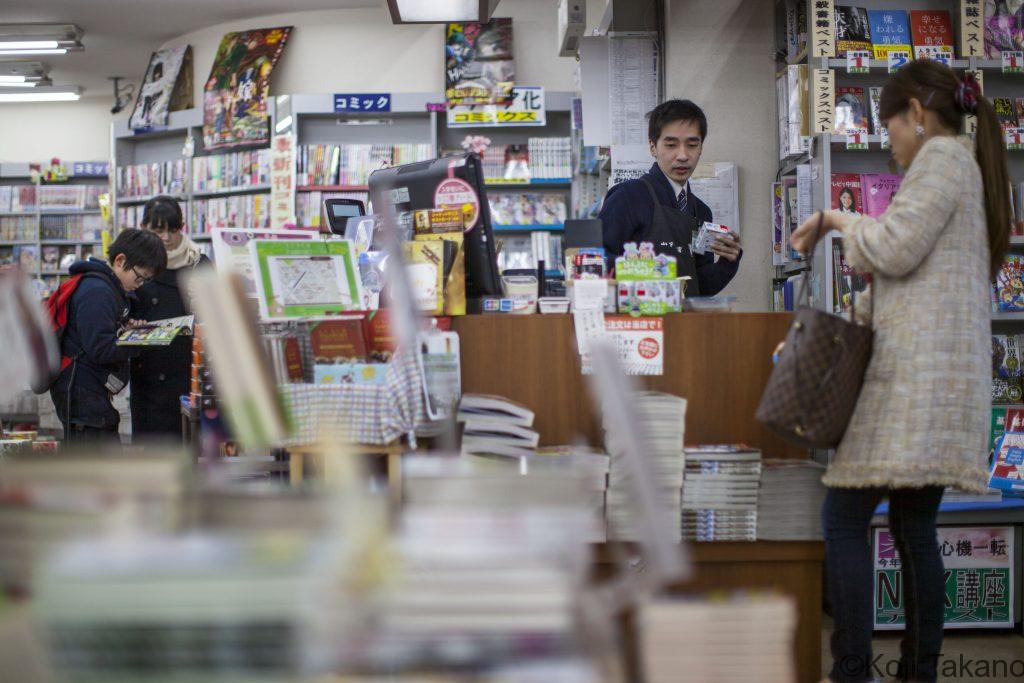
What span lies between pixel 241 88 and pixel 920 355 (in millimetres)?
7219

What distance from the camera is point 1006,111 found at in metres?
4.22

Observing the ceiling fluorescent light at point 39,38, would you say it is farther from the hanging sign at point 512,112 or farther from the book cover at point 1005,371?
the book cover at point 1005,371

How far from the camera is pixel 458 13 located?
463cm

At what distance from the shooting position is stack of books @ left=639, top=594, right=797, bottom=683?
1.07 metres

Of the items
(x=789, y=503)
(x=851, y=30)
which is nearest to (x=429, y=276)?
(x=789, y=503)

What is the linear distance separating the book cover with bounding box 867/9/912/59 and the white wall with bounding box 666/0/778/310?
479 millimetres

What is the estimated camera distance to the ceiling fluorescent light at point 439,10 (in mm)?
4473

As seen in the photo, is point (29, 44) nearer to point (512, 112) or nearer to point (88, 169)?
point (88, 169)

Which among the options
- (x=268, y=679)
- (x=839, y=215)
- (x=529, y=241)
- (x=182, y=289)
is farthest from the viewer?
(x=529, y=241)

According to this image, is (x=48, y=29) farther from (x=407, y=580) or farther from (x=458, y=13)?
(x=407, y=580)

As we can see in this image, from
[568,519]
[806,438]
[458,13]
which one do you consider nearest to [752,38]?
[458,13]

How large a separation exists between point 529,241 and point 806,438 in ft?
18.4

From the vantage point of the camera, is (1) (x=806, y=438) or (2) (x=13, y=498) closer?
(2) (x=13, y=498)

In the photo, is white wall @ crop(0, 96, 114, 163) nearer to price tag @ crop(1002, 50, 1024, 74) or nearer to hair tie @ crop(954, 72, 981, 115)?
price tag @ crop(1002, 50, 1024, 74)
